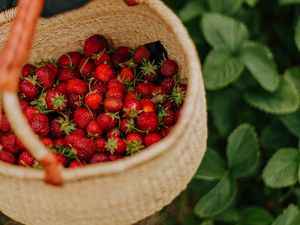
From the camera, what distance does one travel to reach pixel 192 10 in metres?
1.36

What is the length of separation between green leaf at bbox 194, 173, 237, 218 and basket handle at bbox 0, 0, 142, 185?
1.76 feet

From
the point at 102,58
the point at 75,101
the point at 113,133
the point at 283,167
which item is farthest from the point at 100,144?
the point at 283,167

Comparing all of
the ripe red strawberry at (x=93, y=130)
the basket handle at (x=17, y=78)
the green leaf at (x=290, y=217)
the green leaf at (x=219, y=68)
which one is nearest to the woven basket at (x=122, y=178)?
the basket handle at (x=17, y=78)

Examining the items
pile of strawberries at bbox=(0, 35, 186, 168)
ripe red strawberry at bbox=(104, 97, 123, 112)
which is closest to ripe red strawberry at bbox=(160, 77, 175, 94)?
pile of strawberries at bbox=(0, 35, 186, 168)

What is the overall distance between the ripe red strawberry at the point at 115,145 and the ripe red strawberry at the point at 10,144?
21 cm

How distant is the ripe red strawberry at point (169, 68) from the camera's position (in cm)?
122

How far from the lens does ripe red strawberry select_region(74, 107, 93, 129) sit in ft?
3.91

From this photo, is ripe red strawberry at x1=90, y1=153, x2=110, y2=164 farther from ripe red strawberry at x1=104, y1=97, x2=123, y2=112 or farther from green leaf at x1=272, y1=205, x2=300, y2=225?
green leaf at x1=272, y1=205, x2=300, y2=225

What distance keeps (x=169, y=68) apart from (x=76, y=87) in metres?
0.22

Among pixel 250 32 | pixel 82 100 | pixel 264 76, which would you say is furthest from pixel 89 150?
pixel 250 32

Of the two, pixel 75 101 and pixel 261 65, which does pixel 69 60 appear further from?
pixel 261 65

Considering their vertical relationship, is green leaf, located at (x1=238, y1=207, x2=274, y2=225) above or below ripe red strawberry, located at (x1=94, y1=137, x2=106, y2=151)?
below

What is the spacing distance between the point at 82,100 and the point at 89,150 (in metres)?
0.16

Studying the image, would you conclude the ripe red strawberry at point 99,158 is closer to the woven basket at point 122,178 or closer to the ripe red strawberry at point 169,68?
the woven basket at point 122,178
